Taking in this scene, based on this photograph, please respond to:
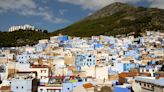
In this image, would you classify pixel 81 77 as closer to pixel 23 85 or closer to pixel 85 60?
pixel 23 85

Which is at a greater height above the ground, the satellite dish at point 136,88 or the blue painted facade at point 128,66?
the blue painted facade at point 128,66

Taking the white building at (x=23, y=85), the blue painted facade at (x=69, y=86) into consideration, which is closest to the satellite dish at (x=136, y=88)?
the blue painted facade at (x=69, y=86)

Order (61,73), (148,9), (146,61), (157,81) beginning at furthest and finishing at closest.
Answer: (148,9) → (146,61) → (61,73) → (157,81)

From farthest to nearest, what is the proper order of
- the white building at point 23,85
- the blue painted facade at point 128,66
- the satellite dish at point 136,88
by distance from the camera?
the blue painted facade at point 128,66
the white building at point 23,85
the satellite dish at point 136,88

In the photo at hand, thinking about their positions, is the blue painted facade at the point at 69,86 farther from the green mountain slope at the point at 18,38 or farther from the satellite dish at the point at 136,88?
the green mountain slope at the point at 18,38

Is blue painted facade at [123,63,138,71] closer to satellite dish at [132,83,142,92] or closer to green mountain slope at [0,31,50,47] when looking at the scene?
satellite dish at [132,83,142,92]

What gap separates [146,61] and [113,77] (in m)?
16.0

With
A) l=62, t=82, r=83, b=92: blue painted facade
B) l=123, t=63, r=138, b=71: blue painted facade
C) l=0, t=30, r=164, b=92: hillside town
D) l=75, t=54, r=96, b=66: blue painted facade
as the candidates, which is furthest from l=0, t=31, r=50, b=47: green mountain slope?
l=62, t=82, r=83, b=92: blue painted facade

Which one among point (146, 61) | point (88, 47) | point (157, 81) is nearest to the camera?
point (157, 81)

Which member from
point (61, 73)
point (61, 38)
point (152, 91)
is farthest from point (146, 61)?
point (61, 38)

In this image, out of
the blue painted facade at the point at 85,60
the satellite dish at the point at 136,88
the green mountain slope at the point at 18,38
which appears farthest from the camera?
the green mountain slope at the point at 18,38

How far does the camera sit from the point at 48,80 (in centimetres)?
3247

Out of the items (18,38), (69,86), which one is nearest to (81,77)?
(69,86)

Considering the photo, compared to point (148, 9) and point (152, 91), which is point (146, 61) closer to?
point (152, 91)
